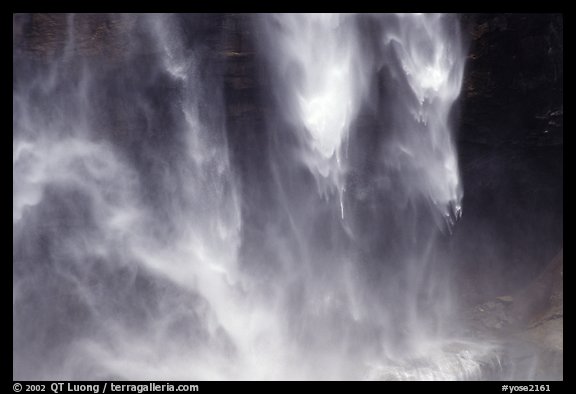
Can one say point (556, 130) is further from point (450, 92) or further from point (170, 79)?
point (170, 79)

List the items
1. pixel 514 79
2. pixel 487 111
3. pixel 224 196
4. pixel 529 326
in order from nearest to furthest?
pixel 514 79
pixel 529 326
pixel 487 111
pixel 224 196

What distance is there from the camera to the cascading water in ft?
52.7

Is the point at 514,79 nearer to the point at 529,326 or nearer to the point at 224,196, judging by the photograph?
the point at 529,326

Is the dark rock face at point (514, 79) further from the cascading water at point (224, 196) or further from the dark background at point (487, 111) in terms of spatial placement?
the cascading water at point (224, 196)

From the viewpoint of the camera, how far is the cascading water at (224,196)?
52.7 feet

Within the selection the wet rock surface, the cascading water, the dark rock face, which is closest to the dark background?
the dark rock face

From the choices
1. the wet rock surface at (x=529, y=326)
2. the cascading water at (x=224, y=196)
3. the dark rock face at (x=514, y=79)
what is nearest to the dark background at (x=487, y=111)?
the dark rock face at (x=514, y=79)

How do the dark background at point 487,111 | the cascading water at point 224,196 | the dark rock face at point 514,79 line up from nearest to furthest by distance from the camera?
the dark rock face at point 514,79
the dark background at point 487,111
the cascading water at point 224,196

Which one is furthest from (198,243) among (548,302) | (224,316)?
(548,302)

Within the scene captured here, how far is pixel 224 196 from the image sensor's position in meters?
17.6

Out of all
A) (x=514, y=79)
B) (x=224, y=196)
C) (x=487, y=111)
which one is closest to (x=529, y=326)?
(x=487, y=111)

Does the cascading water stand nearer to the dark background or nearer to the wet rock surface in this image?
the dark background

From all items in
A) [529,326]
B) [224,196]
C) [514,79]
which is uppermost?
[514,79]

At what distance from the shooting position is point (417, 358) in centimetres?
1508
